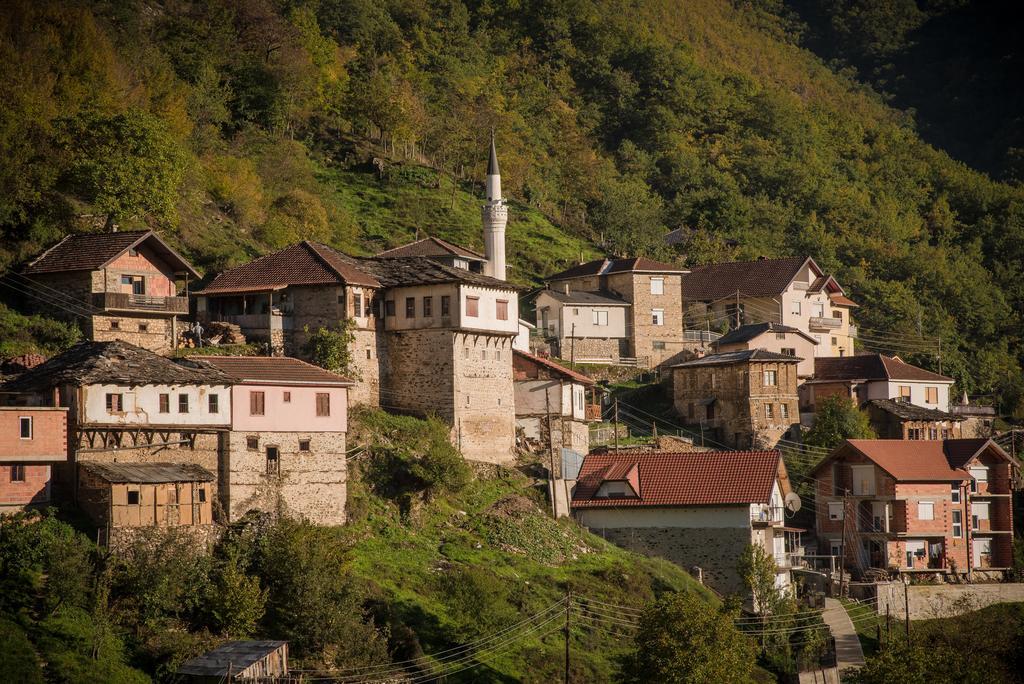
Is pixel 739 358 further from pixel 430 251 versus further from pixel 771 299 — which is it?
pixel 430 251

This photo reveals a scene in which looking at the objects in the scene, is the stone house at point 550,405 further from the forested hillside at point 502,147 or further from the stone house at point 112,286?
the stone house at point 112,286

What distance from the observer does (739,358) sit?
7806 cm

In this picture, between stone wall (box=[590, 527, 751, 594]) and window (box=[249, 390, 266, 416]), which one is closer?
window (box=[249, 390, 266, 416])

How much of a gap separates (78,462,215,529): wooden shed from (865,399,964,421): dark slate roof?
136 feet

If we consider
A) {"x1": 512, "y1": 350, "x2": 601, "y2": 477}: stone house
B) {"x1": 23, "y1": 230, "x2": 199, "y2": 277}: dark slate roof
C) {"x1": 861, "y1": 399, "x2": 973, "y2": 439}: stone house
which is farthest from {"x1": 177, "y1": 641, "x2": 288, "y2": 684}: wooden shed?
{"x1": 861, "y1": 399, "x2": 973, "y2": 439}: stone house

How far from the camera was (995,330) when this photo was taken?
115m

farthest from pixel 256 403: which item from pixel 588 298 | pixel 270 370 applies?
pixel 588 298

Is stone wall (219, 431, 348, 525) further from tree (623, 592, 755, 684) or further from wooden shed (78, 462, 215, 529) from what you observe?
tree (623, 592, 755, 684)

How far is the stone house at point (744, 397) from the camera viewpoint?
7706cm

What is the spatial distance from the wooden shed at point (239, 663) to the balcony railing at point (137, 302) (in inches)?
696

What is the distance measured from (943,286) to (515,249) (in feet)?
112

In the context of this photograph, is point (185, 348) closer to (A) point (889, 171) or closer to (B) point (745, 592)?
(B) point (745, 592)

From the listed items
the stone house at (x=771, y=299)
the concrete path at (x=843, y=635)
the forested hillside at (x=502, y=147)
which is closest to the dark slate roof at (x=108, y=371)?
the forested hillside at (x=502, y=147)

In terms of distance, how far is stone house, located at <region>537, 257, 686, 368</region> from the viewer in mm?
86625
